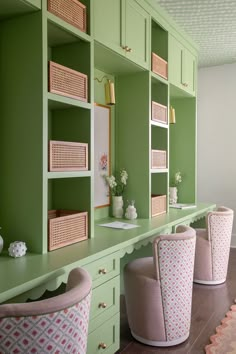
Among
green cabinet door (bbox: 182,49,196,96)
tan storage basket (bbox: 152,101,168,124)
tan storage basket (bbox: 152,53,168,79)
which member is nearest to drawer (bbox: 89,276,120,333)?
tan storage basket (bbox: 152,101,168,124)

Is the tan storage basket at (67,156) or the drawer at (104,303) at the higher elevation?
the tan storage basket at (67,156)

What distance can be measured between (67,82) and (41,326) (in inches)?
57.5

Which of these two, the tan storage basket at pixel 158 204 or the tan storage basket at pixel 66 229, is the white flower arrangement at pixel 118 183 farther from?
the tan storage basket at pixel 66 229

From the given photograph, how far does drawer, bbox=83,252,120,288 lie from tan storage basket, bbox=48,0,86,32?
4.71 ft

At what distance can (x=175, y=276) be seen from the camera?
8.16 feet

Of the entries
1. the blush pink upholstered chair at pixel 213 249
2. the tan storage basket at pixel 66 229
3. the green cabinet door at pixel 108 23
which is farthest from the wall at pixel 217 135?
the tan storage basket at pixel 66 229

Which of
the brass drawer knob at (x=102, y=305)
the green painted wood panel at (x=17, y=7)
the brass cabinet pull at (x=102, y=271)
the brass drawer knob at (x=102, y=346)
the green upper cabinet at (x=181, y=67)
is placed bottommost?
the brass drawer knob at (x=102, y=346)

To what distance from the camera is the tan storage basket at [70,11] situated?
214 centimetres

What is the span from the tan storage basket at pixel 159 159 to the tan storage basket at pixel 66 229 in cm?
121

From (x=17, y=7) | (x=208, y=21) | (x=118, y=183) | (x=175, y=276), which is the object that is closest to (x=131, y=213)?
(x=118, y=183)

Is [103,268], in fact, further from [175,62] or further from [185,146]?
[185,146]

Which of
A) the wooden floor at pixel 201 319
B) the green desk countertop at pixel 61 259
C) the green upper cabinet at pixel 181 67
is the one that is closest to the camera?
the green desk countertop at pixel 61 259

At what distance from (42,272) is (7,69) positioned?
46.3 inches

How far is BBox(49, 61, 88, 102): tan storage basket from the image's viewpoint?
2127 mm
